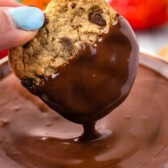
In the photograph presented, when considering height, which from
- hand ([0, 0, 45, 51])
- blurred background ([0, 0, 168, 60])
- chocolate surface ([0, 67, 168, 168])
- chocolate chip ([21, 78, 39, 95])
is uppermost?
hand ([0, 0, 45, 51])

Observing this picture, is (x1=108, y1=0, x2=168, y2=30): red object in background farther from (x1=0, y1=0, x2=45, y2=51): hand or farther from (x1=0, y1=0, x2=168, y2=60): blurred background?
(x1=0, y1=0, x2=45, y2=51): hand

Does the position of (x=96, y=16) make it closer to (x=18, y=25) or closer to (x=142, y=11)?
(x=18, y=25)

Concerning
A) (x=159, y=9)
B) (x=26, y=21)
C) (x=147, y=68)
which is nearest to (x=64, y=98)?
(x=26, y=21)

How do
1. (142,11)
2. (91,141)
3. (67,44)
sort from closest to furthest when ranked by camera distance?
(67,44) < (91,141) < (142,11)

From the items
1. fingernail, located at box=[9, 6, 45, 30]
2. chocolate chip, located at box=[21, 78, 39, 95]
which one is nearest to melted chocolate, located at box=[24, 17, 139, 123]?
chocolate chip, located at box=[21, 78, 39, 95]

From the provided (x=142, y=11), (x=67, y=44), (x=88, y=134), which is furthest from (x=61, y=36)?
(x=142, y=11)

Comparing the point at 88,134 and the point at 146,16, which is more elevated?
the point at 88,134

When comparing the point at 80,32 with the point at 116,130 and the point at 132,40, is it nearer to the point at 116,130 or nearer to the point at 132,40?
the point at 132,40

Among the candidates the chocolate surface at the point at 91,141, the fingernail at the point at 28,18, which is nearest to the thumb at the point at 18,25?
the fingernail at the point at 28,18
